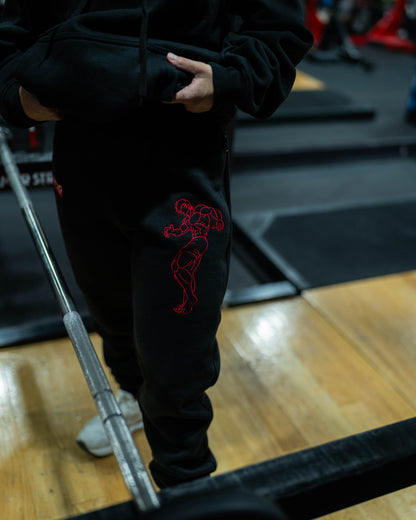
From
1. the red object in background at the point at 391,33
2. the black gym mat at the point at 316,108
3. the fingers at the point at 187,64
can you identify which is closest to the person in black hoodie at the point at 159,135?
the fingers at the point at 187,64

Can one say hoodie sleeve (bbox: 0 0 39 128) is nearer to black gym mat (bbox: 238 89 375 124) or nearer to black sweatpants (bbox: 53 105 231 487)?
black sweatpants (bbox: 53 105 231 487)

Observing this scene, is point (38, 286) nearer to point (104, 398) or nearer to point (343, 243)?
point (343, 243)

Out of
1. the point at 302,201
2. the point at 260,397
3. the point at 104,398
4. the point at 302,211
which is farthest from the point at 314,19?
the point at 104,398

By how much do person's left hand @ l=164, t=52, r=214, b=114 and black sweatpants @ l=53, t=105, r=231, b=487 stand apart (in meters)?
0.05

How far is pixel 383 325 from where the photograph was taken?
75.9 inches

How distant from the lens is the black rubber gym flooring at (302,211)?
6.78 ft

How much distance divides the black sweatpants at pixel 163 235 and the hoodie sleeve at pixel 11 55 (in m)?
0.08

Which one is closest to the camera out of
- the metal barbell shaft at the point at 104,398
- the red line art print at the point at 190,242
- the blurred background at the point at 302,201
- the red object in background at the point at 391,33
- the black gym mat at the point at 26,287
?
the metal barbell shaft at the point at 104,398

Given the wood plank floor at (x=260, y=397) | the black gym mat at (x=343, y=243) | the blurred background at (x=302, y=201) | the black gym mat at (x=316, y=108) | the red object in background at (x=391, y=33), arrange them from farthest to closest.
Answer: the red object in background at (x=391, y=33) → the black gym mat at (x=316, y=108) → the black gym mat at (x=343, y=243) → the blurred background at (x=302, y=201) → the wood plank floor at (x=260, y=397)

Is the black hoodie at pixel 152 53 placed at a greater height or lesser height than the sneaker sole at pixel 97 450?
greater

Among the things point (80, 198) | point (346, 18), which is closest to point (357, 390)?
point (80, 198)

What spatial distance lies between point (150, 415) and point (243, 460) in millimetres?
489

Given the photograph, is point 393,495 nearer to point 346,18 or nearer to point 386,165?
point 386,165

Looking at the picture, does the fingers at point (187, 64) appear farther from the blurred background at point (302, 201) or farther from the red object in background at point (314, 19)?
the red object in background at point (314, 19)
